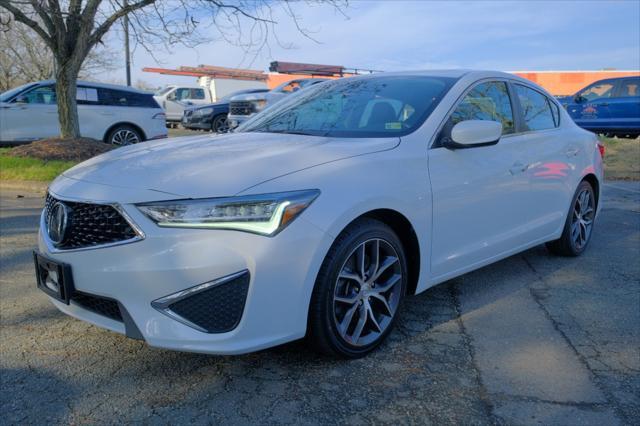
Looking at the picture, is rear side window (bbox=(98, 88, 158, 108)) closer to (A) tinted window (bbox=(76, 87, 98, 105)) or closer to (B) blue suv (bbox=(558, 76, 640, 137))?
(A) tinted window (bbox=(76, 87, 98, 105))

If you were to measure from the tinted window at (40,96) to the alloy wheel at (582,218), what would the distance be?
10778 mm

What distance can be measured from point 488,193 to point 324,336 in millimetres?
1600

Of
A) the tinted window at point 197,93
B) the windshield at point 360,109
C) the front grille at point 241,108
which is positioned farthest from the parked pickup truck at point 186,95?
the windshield at point 360,109

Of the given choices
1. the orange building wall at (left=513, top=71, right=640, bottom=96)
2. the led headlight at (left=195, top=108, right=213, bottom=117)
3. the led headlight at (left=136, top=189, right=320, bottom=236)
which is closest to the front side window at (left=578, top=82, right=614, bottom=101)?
the led headlight at (left=195, top=108, right=213, bottom=117)

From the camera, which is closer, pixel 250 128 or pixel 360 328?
pixel 360 328

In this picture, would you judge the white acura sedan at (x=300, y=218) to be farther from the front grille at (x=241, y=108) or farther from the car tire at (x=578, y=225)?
the front grille at (x=241, y=108)

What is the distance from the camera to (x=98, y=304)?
108 inches

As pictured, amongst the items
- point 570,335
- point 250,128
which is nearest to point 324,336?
point 570,335

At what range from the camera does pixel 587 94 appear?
16203mm

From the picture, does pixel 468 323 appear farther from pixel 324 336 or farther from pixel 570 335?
pixel 324 336

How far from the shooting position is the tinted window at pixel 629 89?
15117 mm

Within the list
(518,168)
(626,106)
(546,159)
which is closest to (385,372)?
(518,168)

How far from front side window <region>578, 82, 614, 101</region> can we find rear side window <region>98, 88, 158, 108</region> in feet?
37.9

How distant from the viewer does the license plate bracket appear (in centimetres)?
270
